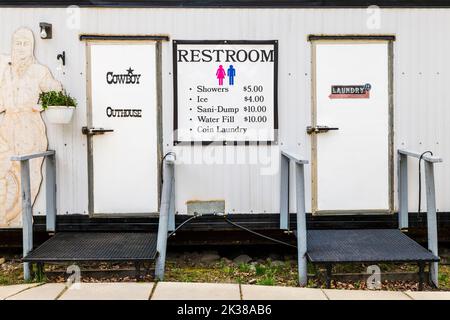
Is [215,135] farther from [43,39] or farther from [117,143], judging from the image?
[43,39]

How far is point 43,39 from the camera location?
517 cm

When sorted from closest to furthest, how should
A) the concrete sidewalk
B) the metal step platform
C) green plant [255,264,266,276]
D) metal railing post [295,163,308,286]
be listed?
the concrete sidewalk < the metal step platform < metal railing post [295,163,308,286] < green plant [255,264,266,276]

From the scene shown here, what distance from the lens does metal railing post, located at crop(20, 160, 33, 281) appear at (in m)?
4.60

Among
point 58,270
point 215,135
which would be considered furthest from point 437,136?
point 58,270

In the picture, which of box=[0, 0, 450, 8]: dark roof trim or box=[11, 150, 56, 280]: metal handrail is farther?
box=[0, 0, 450, 8]: dark roof trim

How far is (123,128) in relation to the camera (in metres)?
5.21

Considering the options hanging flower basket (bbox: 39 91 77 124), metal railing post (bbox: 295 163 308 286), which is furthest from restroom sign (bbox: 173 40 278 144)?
hanging flower basket (bbox: 39 91 77 124)

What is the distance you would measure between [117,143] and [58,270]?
1.31 metres

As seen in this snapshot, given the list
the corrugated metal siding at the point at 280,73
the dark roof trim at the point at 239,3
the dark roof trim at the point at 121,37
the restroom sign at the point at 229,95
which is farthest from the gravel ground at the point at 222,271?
the dark roof trim at the point at 239,3

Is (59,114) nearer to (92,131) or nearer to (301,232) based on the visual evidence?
(92,131)

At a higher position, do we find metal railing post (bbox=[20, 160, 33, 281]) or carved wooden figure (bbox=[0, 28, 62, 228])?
carved wooden figure (bbox=[0, 28, 62, 228])

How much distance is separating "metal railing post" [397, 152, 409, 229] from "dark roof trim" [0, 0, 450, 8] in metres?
1.49

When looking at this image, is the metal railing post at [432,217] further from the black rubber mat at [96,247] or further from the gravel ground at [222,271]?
the black rubber mat at [96,247]

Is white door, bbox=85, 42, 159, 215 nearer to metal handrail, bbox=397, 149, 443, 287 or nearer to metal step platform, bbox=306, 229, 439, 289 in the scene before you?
Result: metal step platform, bbox=306, 229, 439, 289
